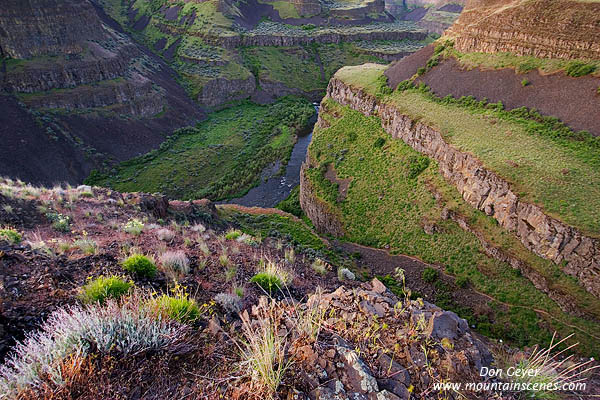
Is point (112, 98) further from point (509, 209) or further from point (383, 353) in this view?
point (383, 353)

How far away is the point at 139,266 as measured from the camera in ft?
22.7

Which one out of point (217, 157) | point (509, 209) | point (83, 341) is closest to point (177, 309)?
point (83, 341)

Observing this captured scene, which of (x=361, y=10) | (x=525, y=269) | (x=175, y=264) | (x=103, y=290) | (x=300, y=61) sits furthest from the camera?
(x=361, y=10)

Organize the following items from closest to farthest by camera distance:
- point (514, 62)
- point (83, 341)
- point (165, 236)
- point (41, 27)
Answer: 1. point (83, 341)
2. point (165, 236)
3. point (514, 62)
4. point (41, 27)

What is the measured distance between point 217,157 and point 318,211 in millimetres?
22004

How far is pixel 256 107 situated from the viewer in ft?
217

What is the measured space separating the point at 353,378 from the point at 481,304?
56.5ft

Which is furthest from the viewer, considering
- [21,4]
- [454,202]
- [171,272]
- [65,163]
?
[21,4]

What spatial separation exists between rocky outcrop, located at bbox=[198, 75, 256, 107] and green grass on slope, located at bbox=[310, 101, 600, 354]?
1270 inches

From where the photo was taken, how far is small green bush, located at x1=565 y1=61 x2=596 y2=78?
23969 millimetres

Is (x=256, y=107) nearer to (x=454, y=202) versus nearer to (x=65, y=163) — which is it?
(x=65, y=163)

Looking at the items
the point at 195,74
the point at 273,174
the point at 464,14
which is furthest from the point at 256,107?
the point at 464,14

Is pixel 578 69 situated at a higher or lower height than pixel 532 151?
higher

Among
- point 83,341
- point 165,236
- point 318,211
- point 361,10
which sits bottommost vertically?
point 318,211
